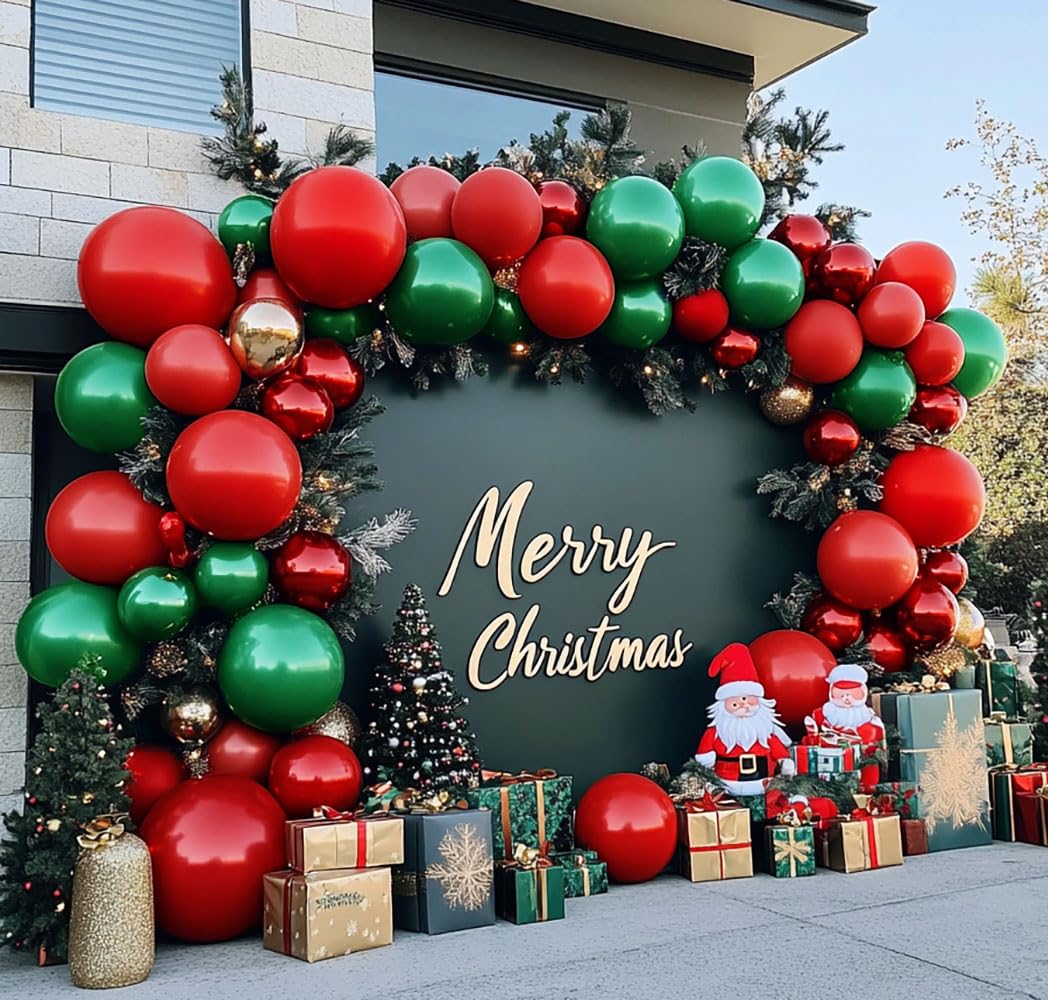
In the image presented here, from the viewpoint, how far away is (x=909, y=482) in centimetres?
687

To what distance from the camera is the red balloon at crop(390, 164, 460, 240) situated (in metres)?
5.77

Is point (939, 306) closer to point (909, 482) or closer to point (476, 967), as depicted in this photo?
point (909, 482)

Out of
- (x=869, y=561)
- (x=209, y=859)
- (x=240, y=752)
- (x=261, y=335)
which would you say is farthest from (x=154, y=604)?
(x=869, y=561)

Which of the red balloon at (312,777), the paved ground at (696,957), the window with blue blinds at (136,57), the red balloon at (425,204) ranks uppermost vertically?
the window with blue blinds at (136,57)

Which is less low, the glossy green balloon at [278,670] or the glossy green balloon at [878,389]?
the glossy green balloon at [878,389]

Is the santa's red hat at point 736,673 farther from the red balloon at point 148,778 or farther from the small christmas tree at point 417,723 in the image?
the red balloon at point 148,778

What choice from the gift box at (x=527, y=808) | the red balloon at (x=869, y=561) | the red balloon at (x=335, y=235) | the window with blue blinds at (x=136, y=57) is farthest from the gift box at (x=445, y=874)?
the window with blue blinds at (x=136, y=57)

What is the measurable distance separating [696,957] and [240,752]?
2.17 meters

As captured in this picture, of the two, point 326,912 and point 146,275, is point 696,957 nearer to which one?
point 326,912

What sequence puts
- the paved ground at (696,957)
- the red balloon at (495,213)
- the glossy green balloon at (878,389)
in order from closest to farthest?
1. the paved ground at (696,957)
2. the red balloon at (495,213)
3. the glossy green balloon at (878,389)

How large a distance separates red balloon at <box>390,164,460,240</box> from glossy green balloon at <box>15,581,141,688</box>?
2310 millimetres

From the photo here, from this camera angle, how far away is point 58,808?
4.31 m

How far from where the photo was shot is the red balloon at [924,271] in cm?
694

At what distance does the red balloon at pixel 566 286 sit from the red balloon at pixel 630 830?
237 cm
